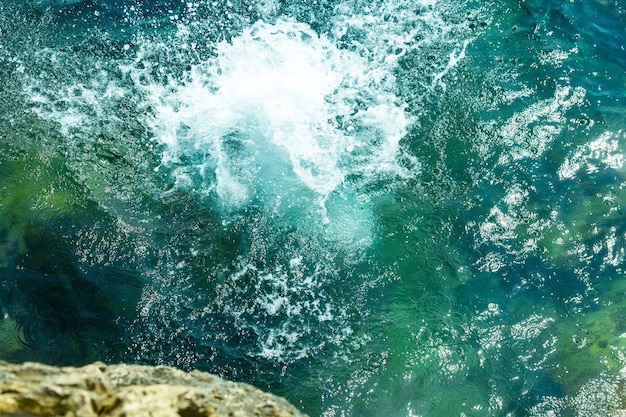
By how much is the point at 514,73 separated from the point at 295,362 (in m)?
6.97

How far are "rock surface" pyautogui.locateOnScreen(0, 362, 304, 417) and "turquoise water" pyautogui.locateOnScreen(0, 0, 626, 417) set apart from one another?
127 inches

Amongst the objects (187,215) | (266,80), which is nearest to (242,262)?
(187,215)

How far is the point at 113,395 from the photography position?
12.4 ft

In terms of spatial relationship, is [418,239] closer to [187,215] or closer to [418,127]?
[418,127]

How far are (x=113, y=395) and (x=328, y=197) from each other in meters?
5.63

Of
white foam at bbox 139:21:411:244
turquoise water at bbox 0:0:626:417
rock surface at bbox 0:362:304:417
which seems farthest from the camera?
white foam at bbox 139:21:411:244

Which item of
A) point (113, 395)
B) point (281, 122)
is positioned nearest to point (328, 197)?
point (281, 122)

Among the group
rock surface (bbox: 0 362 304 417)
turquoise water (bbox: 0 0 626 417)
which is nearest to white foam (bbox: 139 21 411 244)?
turquoise water (bbox: 0 0 626 417)

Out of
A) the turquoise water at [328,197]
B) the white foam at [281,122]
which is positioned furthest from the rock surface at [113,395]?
the white foam at [281,122]

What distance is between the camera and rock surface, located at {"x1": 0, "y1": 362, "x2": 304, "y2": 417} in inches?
139

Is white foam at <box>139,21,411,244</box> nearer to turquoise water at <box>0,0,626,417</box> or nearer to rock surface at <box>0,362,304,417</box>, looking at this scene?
turquoise water at <box>0,0,626,417</box>

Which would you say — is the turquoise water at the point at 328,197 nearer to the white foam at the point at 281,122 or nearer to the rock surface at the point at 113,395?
the white foam at the point at 281,122

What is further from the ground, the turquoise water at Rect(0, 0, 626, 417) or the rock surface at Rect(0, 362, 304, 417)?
the turquoise water at Rect(0, 0, 626, 417)

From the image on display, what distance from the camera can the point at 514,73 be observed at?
10219 millimetres
